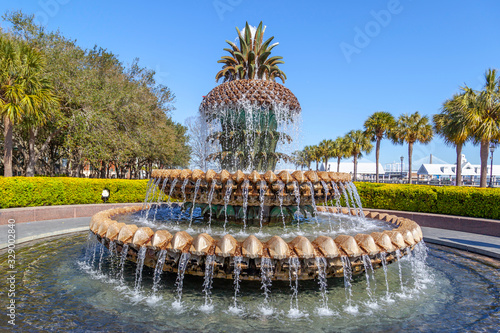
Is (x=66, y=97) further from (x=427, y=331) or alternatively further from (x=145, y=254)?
(x=427, y=331)

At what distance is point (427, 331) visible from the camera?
3.43 meters

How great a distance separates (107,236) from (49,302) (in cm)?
115

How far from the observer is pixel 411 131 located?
36438mm

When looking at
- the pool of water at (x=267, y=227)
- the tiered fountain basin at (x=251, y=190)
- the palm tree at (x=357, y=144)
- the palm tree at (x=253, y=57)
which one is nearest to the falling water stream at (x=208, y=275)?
the pool of water at (x=267, y=227)

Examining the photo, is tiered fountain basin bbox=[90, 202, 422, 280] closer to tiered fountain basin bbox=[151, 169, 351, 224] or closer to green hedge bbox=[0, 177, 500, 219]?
tiered fountain basin bbox=[151, 169, 351, 224]

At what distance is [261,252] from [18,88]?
16.0 m

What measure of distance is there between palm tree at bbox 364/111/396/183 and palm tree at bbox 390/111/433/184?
2.90 ft

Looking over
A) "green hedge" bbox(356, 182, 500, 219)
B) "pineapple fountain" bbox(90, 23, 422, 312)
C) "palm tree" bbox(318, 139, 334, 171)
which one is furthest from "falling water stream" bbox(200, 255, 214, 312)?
"palm tree" bbox(318, 139, 334, 171)

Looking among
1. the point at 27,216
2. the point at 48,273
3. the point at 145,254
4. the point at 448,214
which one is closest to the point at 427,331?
the point at 145,254

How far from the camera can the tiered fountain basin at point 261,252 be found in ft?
13.0

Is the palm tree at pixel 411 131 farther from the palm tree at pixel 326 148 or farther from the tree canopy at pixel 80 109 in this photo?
the tree canopy at pixel 80 109

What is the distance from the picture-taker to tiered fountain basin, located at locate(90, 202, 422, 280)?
13.0 ft

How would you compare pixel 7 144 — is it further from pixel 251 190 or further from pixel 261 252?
pixel 261 252

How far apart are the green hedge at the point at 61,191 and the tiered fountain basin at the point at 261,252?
30.6 feet
